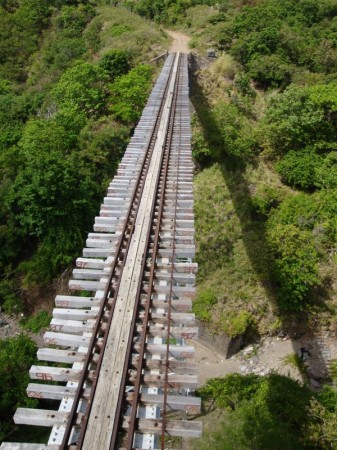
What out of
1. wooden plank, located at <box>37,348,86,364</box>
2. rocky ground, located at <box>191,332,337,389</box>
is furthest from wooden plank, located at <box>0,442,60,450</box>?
rocky ground, located at <box>191,332,337,389</box>

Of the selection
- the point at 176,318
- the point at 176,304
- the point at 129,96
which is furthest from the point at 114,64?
the point at 176,318

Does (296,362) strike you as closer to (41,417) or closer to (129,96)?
(41,417)

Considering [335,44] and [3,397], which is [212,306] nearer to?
[3,397]

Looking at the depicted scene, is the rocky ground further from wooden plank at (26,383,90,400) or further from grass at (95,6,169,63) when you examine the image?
grass at (95,6,169,63)

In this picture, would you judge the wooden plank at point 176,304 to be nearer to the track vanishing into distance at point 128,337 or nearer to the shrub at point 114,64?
the track vanishing into distance at point 128,337

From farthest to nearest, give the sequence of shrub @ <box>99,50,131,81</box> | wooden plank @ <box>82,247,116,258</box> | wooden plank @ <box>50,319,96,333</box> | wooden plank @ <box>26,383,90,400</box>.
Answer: shrub @ <box>99,50,131,81</box> → wooden plank @ <box>82,247,116,258</box> → wooden plank @ <box>50,319,96,333</box> → wooden plank @ <box>26,383,90,400</box>

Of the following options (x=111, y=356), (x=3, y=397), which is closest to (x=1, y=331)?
→ (x=3, y=397)
